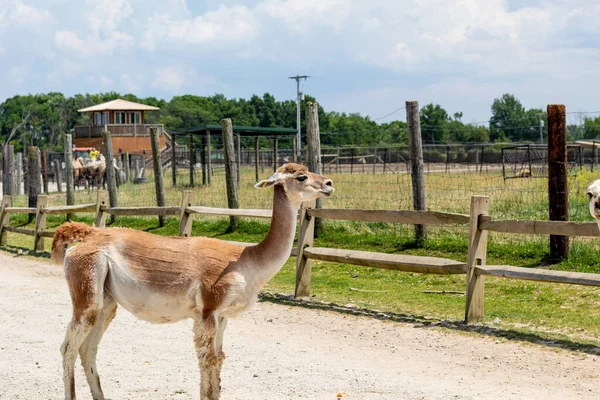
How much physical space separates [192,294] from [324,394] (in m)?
1.50

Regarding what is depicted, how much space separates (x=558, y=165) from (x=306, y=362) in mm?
5470

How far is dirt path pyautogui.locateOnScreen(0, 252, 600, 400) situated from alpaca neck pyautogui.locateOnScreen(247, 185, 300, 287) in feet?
3.80

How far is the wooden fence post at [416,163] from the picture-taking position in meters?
13.5

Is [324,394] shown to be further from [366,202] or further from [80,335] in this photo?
[366,202]

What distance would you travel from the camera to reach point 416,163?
1352cm

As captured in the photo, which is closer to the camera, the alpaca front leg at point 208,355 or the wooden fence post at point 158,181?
the alpaca front leg at point 208,355

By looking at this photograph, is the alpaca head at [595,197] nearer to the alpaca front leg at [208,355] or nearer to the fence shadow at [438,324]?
the alpaca front leg at [208,355]

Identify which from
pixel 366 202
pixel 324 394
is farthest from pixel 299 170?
pixel 366 202

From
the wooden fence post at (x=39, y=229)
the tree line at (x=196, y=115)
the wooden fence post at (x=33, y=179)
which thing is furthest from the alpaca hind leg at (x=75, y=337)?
the tree line at (x=196, y=115)

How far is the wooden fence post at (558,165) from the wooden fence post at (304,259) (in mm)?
3428

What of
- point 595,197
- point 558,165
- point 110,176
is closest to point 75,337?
point 595,197

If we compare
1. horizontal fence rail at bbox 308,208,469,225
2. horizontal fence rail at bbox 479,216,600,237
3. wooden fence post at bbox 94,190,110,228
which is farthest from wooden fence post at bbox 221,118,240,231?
horizontal fence rail at bbox 479,216,600,237

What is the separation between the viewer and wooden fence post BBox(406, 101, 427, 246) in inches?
532

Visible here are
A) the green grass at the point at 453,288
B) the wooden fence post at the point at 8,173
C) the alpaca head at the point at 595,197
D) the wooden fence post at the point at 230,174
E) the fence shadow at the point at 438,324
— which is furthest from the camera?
the wooden fence post at the point at 8,173
